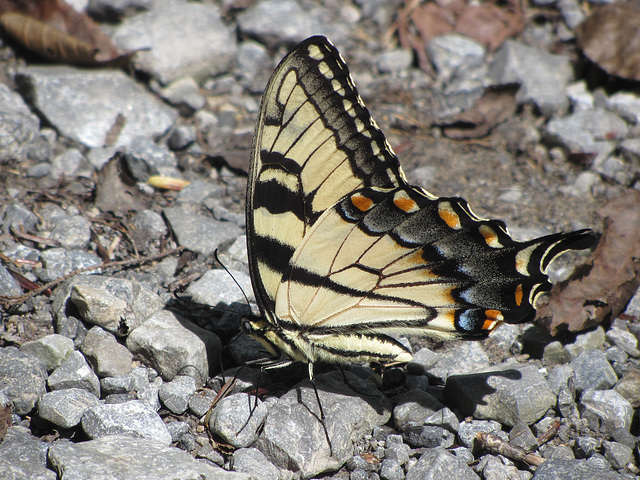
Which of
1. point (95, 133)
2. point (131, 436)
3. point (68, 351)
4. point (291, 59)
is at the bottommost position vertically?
point (131, 436)

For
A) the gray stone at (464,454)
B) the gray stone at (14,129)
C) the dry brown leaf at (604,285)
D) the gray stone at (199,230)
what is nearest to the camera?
the gray stone at (464,454)

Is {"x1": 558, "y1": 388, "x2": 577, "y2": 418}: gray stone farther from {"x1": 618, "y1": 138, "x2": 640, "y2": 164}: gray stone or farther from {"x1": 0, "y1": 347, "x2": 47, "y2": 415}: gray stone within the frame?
{"x1": 0, "y1": 347, "x2": 47, "y2": 415}: gray stone

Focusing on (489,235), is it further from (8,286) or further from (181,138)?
(181,138)

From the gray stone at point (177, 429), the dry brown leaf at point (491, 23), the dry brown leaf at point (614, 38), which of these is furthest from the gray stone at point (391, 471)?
the dry brown leaf at point (491, 23)

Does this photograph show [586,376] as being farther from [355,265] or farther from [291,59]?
[291,59]

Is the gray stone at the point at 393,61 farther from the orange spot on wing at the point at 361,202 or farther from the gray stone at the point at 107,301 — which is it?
the gray stone at the point at 107,301

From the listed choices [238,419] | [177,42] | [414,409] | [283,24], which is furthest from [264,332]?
[283,24]

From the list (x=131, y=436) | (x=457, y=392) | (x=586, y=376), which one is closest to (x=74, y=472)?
(x=131, y=436)
